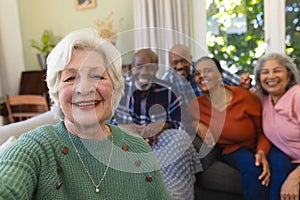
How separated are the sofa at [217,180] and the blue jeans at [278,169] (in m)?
0.21

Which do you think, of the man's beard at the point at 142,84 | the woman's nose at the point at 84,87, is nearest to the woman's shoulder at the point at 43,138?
the woman's nose at the point at 84,87

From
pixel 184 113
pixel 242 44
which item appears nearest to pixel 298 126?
pixel 184 113

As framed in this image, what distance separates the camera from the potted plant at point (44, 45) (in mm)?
3980

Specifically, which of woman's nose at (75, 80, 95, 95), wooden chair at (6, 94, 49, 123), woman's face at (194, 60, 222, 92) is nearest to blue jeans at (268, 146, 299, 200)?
woman's face at (194, 60, 222, 92)

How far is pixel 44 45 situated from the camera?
13.6ft

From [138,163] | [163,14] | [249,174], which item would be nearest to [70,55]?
[138,163]

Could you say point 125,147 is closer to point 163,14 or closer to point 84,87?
point 84,87

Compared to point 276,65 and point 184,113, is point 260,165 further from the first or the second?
point 184,113

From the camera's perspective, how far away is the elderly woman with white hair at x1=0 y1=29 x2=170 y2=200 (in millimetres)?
777

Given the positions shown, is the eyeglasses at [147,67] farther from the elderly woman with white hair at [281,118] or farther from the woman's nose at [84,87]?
the elderly woman with white hair at [281,118]

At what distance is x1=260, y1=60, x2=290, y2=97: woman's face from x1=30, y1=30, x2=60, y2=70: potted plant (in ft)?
8.71

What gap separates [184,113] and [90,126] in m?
0.25

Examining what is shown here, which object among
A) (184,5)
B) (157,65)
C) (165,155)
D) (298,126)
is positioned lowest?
(298,126)

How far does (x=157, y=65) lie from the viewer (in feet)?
2.76
